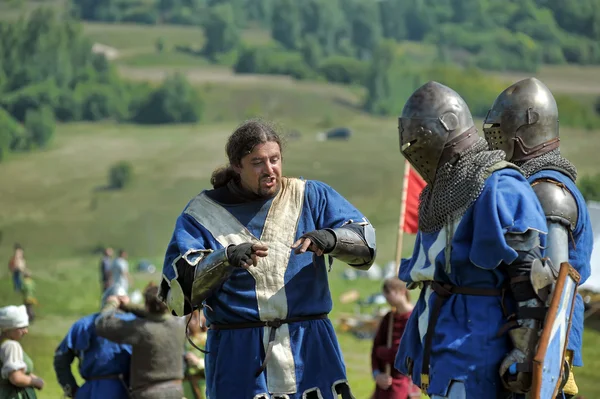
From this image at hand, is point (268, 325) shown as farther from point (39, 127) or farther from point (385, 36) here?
point (385, 36)

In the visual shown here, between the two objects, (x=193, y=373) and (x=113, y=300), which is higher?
(x=113, y=300)

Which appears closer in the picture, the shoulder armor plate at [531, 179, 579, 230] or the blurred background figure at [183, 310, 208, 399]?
the shoulder armor plate at [531, 179, 579, 230]

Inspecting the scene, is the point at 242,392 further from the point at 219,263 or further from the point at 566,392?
the point at 566,392

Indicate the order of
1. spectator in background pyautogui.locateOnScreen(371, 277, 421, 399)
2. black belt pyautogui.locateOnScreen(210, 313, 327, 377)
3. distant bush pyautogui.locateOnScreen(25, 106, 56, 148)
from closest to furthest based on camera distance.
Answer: black belt pyautogui.locateOnScreen(210, 313, 327, 377)
spectator in background pyautogui.locateOnScreen(371, 277, 421, 399)
distant bush pyautogui.locateOnScreen(25, 106, 56, 148)

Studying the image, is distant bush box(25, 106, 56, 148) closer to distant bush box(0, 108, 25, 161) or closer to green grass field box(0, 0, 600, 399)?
distant bush box(0, 108, 25, 161)

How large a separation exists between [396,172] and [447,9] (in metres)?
13.0

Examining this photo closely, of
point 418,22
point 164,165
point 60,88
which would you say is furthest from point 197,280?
point 418,22

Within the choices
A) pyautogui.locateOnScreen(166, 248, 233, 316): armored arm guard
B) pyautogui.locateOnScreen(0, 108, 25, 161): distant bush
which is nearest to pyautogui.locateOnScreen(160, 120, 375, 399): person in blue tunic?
pyautogui.locateOnScreen(166, 248, 233, 316): armored arm guard

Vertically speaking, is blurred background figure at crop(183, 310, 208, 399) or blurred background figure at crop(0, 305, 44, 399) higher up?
blurred background figure at crop(0, 305, 44, 399)

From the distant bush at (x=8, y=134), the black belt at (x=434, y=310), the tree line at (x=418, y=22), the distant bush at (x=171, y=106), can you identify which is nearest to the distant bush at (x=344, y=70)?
the tree line at (x=418, y=22)

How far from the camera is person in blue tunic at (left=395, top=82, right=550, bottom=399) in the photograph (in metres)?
4.72

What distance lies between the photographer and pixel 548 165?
5586mm

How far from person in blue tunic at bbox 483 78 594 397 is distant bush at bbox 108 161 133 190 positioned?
37457mm

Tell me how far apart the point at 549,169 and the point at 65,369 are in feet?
15.5
